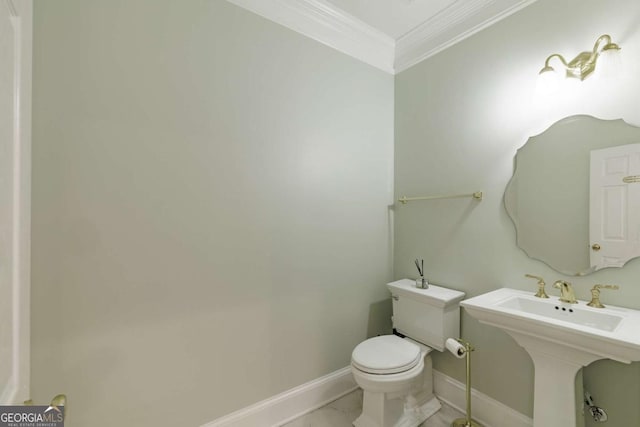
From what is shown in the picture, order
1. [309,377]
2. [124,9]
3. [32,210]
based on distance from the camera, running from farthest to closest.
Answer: [309,377] → [124,9] → [32,210]

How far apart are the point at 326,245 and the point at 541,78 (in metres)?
1.55

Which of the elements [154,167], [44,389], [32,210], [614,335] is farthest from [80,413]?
[614,335]

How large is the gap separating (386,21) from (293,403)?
2.70 meters

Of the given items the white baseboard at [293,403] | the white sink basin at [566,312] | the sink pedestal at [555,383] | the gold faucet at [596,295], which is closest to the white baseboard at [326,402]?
the white baseboard at [293,403]

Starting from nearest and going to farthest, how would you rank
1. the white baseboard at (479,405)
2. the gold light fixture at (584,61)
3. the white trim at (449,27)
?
the gold light fixture at (584,61) < the white baseboard at (479,405) < the white trim at (449,27)

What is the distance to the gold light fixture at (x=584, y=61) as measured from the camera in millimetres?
1270

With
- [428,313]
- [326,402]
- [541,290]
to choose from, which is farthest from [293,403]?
[541,290]

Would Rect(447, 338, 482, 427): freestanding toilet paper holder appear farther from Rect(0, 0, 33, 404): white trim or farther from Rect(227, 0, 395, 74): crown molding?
Rect(227, 0, 395, 74): crown molding

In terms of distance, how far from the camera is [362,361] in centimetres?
156

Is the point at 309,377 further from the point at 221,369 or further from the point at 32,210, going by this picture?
the point at 32,210

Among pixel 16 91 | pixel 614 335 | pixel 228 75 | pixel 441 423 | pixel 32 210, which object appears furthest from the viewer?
pixel 441 423

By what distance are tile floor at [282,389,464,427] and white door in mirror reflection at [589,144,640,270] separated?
48.4 inches

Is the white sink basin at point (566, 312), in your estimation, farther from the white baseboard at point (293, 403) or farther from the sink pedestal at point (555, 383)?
the white baseboard at point (293, 403)

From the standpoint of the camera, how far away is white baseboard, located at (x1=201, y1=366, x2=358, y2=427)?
1.58 metres
